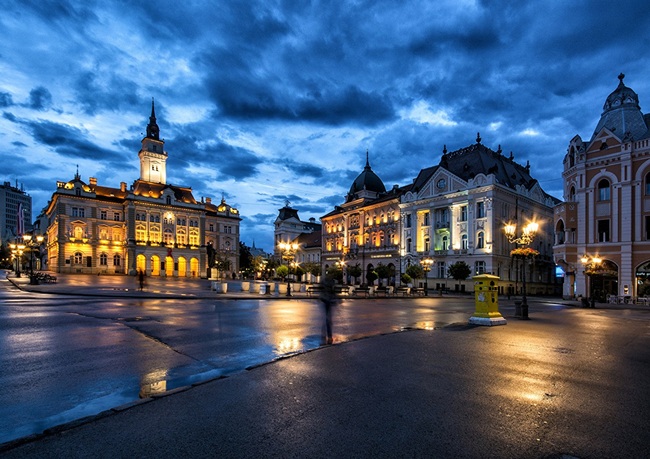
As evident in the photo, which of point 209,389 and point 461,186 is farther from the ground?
point 461,186

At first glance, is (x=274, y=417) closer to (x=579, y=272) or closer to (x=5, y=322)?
(x=5, y=322)

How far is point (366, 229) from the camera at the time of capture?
7238 cm

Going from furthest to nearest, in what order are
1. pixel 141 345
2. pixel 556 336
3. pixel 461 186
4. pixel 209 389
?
1. pixel 461 186
2. pixel 556 336
3. pixel 141 345
4. pixel 209 389

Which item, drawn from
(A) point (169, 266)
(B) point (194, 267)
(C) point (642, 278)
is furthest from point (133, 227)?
(C) point (642, 278)

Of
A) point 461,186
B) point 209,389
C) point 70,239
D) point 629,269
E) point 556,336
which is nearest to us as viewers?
point 209,389

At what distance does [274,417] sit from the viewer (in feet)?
15.6

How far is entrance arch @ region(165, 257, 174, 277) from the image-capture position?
8281 cm

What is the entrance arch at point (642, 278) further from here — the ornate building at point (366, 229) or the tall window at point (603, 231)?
the ornate building at point (366, 229)

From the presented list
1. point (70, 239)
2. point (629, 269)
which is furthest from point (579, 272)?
point (70, 239)

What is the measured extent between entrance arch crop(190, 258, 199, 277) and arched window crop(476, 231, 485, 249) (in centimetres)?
6127

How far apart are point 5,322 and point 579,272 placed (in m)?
44.3

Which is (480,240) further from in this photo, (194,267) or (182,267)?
(182,267)

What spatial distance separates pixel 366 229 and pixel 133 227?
47706mm

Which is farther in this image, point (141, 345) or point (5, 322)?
point (5, 322)
